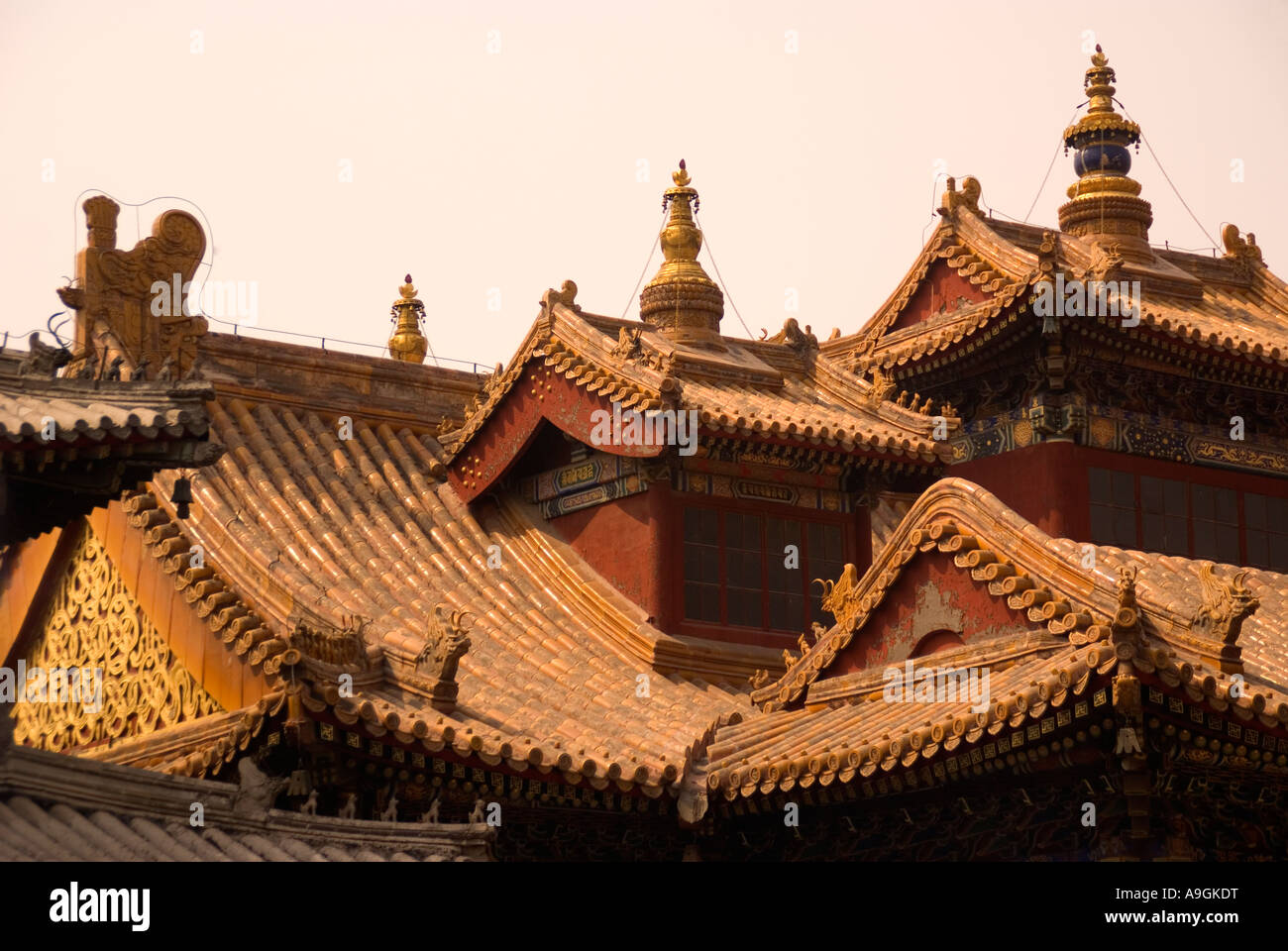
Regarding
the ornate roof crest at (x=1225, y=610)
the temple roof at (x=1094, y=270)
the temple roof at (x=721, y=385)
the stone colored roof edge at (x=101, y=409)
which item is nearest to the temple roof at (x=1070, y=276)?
the temple roof at (x=1094, y=270)

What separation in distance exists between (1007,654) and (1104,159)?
10919 millimetres

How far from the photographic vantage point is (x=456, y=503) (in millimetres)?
23297

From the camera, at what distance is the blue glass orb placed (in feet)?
88.8

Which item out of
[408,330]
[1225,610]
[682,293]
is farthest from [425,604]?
[408,330]

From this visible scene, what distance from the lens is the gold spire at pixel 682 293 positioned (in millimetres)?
24703

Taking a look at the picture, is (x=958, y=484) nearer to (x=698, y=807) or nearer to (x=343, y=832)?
(x=698, y=807)

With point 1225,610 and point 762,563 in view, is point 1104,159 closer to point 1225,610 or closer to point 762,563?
point 762,563

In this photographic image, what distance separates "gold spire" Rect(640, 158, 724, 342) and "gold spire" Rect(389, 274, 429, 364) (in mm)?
10895

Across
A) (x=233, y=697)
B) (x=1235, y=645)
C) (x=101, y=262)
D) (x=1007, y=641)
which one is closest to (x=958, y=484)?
(x=1007, y=641)

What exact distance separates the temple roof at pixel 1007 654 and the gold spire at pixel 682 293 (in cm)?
592

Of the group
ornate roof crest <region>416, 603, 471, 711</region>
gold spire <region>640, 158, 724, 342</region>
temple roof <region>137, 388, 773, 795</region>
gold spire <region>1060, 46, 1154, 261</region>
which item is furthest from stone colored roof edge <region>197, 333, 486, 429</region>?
gold spire <region>1060, 46, 1154, 261</region>

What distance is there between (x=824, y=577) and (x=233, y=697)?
258 inches

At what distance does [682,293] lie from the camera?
24.9 metres

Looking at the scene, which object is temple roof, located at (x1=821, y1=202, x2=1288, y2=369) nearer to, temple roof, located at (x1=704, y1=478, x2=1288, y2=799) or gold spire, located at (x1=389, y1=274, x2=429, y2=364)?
temple roof, located at (x1=704, y1=478, x2=1288, y2=799)
